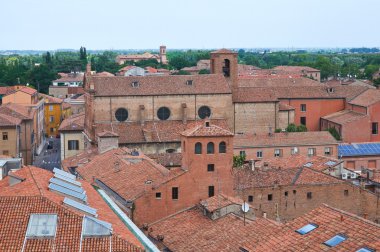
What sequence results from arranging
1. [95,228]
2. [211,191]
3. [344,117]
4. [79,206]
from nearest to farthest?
[95,228] → [79,206] → [211,191] → [344,117]

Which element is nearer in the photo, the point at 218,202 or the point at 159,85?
the point at 218,202

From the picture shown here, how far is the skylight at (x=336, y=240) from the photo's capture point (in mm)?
18180

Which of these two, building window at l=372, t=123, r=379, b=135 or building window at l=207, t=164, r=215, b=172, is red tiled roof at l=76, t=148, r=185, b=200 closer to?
building window at l=207, t=164, r=215, b=172

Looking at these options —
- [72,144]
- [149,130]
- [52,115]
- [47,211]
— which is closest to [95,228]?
[47,211]

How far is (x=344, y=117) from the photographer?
64.4m

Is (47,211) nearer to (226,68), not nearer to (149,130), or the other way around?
(149,130)


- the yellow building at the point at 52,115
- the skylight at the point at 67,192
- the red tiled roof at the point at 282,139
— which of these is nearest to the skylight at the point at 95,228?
the skylight at the point at 67,192

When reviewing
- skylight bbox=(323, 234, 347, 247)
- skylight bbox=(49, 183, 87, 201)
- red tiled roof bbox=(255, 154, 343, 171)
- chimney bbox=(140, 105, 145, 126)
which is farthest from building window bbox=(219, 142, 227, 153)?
chimney bbox=(140, 105, 145, 126)

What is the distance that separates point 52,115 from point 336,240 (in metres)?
71.2

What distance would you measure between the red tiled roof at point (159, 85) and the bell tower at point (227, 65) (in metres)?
3.57

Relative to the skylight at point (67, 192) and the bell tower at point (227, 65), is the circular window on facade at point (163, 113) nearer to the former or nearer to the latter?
the bell tower at point (227, 65)

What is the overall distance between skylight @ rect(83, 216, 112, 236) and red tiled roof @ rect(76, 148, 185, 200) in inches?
556

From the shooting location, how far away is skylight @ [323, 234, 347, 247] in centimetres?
1818

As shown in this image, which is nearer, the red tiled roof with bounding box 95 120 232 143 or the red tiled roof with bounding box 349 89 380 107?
the red tiled roof with bounding box 95 120 232 143
